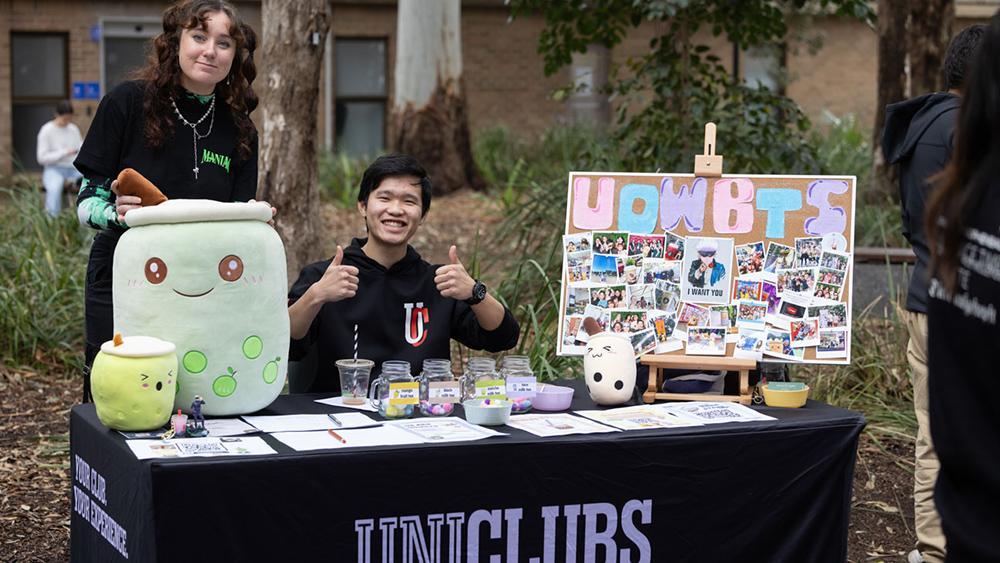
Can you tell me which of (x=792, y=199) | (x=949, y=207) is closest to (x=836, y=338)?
(x=792, y=199)

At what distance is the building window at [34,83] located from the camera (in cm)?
1639

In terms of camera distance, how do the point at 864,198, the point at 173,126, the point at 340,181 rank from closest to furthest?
1. the point at 173,126
2. the point at 864,198
3. the point at 340,181

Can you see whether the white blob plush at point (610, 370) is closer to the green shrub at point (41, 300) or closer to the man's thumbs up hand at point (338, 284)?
the man's thumbs up hand at point (338, 284)

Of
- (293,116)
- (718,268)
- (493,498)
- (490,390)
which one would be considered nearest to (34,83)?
(293,116)

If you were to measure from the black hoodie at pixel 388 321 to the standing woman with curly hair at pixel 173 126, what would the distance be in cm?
46

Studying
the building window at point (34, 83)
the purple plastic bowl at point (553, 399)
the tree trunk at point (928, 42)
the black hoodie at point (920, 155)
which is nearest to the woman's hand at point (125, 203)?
the purple plastic bowl at point (553, 399)

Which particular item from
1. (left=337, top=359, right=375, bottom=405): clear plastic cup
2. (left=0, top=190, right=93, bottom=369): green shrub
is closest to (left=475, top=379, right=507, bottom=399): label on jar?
(left=337, top=359, right=375, bottom=405): clear plastic cup

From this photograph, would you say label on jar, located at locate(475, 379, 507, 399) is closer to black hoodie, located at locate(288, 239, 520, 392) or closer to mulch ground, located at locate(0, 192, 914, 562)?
black hoodie, located at locate(288, 239, 520, 392)

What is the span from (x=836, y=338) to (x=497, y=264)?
163 inches

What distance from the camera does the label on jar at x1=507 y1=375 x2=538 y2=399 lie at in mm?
3555

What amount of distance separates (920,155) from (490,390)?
60.7 inches

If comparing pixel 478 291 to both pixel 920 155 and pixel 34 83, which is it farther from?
pixel 34 83

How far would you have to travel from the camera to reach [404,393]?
3.38 meters

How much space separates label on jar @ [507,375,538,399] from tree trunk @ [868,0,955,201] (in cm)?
623
